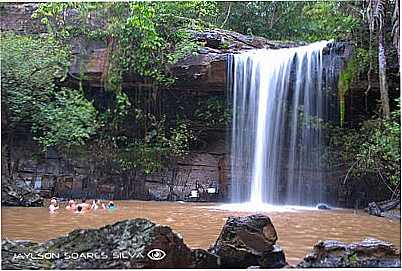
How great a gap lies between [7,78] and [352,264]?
86.1 inches

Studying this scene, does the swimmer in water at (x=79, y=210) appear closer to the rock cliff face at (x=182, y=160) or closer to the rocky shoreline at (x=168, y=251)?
the rock cliff face at (x=182, y=160)

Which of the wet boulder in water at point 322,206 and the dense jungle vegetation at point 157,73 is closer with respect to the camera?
the dense jungle vegetation at point 157,73

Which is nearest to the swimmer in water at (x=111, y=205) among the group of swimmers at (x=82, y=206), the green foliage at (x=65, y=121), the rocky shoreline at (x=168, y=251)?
the group of swimmers at (x=82, y=206)

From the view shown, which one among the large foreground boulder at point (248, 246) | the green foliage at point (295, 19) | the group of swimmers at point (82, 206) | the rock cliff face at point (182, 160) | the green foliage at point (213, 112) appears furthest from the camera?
the green foliage at point (213, 112)

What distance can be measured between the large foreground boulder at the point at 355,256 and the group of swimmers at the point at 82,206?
150cm

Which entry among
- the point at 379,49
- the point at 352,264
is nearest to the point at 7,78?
the point at 352,264

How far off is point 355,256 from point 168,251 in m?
0.86

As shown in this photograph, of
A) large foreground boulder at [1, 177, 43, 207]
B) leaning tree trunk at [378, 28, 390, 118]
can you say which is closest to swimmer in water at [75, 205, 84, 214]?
large foreground boulder at [1, 177, 43, 207]

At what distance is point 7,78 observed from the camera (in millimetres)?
3221

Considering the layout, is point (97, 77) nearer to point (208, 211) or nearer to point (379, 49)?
point (208, 211)

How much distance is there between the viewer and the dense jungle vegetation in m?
3.61

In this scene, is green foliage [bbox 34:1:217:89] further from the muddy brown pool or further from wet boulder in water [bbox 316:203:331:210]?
wet boulder in water [bbox 316:203:331:210]

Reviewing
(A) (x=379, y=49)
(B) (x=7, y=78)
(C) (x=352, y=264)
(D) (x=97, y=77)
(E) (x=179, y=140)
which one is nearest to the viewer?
(C) (x=352, y=264)

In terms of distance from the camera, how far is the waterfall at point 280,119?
481 centimetres
